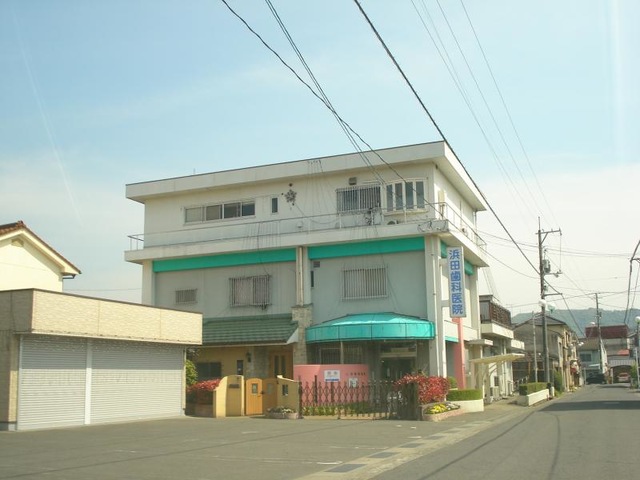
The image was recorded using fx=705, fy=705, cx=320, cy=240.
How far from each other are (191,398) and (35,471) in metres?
17.6

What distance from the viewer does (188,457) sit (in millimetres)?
14258

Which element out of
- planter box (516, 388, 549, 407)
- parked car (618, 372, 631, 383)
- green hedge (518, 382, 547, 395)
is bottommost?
parked car (618, 372, 631, 383)

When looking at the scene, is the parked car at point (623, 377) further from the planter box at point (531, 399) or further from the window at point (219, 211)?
the window at point (219, 211)

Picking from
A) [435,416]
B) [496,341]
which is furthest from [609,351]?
[435,416]

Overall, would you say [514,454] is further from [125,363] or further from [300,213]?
[300,213]

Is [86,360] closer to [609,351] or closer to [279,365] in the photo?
[279,365]

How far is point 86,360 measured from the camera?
23219 mm

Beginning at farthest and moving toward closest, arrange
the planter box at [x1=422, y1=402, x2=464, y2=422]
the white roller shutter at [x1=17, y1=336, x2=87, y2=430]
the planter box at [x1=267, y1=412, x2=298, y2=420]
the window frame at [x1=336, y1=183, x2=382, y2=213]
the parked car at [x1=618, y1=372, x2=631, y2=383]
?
the parked car at [x1=618, y1=372, x2=631, y2=383], the window frame at [x1=336, y1=183, x2=382, y2=213], the planter box at [x1=267, y1=412, x2=298, y2=420], the planter box at [x1=422, y1=402, x2=464, y2=422], the white roller shutter at [x1=17, y1=336, x2=87, y2=430]

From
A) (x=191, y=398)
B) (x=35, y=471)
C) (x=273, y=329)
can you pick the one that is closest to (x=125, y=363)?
(x=191, y=398)

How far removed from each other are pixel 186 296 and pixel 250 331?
16.6 feet

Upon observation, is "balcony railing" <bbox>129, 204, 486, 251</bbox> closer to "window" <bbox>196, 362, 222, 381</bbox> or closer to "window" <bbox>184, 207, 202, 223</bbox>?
"window" <bbox>184, 207, 202, 223</bbox>

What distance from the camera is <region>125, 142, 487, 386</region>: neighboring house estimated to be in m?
31.8

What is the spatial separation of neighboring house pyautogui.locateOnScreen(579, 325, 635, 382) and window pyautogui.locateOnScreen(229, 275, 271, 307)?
237ft

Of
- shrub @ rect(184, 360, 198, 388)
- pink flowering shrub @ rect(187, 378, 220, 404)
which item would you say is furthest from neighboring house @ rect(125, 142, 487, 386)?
pink flowering shrub @ rect(187, 378, 220, 404)
